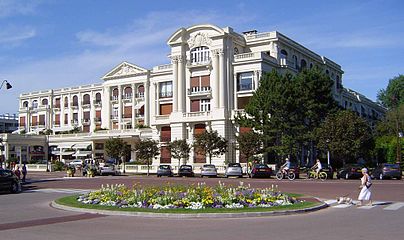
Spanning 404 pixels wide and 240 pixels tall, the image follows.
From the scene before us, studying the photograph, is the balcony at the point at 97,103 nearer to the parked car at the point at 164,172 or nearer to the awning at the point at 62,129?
the awning at the point at 62,129

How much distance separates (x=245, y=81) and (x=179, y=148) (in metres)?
12.7

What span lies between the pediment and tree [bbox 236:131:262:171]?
32429mm

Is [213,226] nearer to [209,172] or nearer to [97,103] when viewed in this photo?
[209,172]

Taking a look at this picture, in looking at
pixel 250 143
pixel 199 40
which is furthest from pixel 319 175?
pixel 199 40

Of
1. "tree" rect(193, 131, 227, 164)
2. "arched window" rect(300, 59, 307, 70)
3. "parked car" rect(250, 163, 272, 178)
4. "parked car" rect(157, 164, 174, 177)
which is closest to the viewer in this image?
"parked car" rect(250, 163, 272, 178)

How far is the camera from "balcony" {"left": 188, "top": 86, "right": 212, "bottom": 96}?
6631 cm

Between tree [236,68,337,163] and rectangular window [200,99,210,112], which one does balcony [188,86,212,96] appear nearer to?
rectangular window [200,99,210,112]

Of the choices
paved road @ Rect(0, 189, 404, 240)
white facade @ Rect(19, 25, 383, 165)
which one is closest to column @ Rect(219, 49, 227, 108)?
white facade @ Rect(19, 25, 383, 165)

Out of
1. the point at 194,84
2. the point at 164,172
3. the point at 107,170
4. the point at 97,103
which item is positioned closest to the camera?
the point at 164,172

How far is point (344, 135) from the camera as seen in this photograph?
49.1 metres

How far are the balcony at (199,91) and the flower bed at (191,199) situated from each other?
155ft

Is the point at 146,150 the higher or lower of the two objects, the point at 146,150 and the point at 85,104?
the lower

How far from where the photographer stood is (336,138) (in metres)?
49.4

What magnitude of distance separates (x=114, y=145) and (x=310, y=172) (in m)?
29.9
